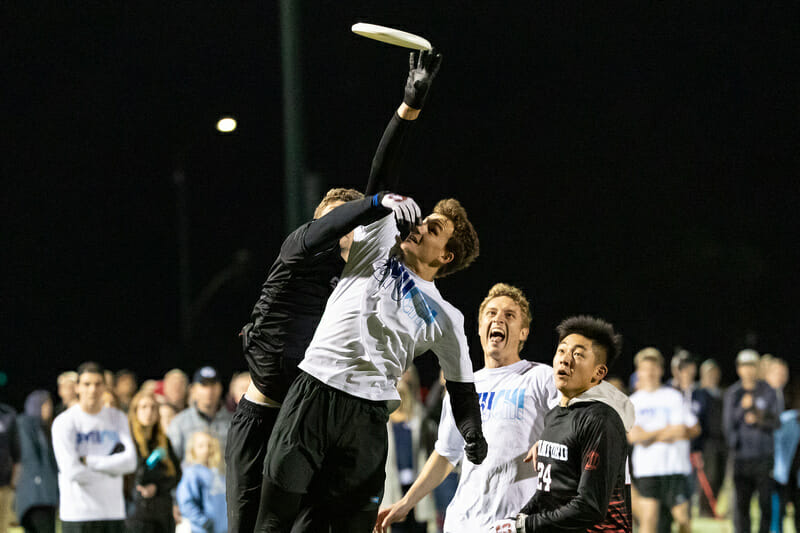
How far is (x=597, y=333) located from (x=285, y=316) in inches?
59.6

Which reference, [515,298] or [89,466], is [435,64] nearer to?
[515,298]

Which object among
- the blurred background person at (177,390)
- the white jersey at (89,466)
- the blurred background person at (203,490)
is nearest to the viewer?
the white jersey at (89,466)

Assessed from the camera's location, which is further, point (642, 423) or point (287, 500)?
point (642, 423)

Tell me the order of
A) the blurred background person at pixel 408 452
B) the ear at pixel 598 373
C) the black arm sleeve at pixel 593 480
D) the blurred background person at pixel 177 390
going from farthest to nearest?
the blurred background person at pixel 177 390, the blurred background person at pixel 408 452, the ear at pixel 598 373, the black arm sleeve at pixel 593 480

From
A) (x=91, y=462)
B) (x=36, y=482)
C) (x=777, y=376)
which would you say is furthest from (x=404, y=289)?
(x=777, y=376)

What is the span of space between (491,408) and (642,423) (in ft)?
19.5

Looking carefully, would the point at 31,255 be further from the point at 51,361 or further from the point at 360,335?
the point at 360,335

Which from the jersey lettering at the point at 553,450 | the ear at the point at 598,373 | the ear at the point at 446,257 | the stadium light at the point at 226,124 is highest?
the stadium light at the point at 226,124

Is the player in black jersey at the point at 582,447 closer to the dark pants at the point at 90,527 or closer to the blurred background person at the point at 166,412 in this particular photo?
the dark pants at the point at 90,527

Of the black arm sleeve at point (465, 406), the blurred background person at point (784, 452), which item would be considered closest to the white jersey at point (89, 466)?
the black arm sleeve at point (465, 406)

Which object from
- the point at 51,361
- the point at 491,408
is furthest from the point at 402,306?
the point at 51,361

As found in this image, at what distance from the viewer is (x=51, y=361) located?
3759cm

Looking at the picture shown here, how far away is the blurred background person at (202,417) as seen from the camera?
32.2 ft

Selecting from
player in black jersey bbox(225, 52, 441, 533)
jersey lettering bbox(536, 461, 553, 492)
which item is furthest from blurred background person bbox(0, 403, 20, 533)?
jersey lettering bbox(536, 461, 553, 492)
